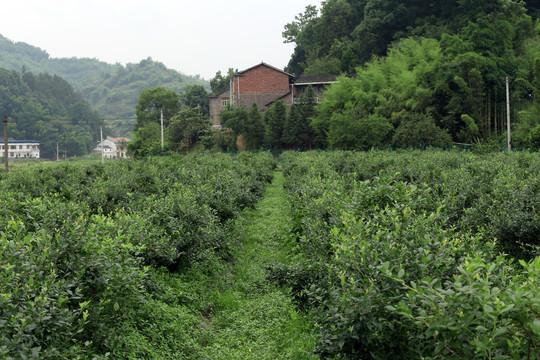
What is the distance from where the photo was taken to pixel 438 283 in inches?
125

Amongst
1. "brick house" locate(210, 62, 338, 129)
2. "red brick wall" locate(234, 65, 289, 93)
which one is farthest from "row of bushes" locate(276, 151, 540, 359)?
"red brick wall" locate(234, 65, 289, 93)

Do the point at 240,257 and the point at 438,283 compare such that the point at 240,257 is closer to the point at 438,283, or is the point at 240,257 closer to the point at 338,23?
the point at 438,283

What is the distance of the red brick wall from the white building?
38612 millimetres

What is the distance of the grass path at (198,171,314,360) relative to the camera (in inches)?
242

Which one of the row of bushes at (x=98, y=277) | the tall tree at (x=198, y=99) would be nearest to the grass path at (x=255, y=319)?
the row of bushes at (x=98, y=277)

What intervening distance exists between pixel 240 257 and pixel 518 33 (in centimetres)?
4131

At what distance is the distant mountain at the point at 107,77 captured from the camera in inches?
4604

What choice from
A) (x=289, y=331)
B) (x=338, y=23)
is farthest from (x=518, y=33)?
(x=289, y=331)

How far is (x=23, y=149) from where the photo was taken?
250ft

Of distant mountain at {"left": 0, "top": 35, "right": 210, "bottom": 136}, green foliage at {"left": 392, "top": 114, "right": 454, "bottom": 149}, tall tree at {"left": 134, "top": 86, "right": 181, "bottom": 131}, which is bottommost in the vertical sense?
green foliage at {"left": 392, "top": 114, "right": 454, "bottom": 149}

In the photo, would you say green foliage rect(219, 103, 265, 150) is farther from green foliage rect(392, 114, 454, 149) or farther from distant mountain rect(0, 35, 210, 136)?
distant mountain rect(0, 35, 210, 136)

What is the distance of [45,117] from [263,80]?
4778cm

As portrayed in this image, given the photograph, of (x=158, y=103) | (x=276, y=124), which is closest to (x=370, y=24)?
(x=276, y=124)

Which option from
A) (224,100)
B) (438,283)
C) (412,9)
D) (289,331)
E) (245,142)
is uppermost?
(412,9)
